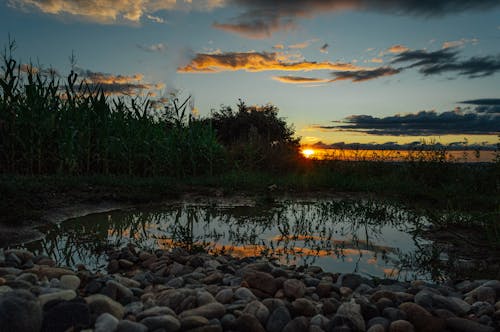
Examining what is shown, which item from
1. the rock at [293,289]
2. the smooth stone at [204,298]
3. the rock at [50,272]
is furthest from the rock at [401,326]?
the rock at [50,272]

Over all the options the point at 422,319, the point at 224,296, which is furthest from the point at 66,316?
the point at 422,319

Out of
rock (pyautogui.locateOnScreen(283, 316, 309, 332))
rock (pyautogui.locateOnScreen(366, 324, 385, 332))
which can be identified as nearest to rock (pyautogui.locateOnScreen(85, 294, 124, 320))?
rock (pyautogui.locateOnScreen(283, 316, 309, 332))

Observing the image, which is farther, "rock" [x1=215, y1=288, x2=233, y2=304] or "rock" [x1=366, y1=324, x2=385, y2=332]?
"rock" [x1=215, y1=288, x2=233, y2=304]

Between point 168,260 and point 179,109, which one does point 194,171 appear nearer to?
point 179,109

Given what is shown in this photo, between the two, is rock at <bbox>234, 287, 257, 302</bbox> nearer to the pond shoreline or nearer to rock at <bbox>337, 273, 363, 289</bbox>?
the pond shoreline

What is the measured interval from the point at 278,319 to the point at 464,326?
1176mm

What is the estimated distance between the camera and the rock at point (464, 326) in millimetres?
2627

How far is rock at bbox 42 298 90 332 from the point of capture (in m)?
2.41

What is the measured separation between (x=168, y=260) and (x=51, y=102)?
7637 millimetres

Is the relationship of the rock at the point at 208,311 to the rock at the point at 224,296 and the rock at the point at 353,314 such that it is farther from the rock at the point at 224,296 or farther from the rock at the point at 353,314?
the rock at the point at 353,314

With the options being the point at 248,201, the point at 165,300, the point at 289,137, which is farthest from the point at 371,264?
the point at 289,137

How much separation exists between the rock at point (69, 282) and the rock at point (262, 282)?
4.34 feet

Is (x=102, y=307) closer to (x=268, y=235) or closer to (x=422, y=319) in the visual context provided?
(x=422, y=319)

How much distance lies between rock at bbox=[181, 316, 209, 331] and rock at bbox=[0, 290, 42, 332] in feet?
2.66
